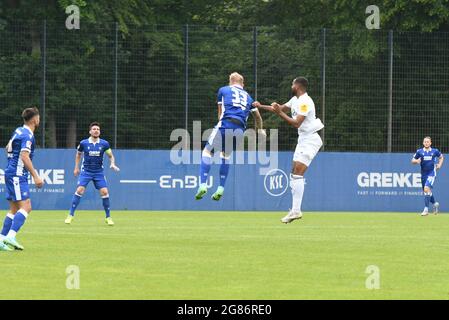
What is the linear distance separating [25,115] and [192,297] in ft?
18.6

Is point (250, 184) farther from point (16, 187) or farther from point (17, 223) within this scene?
point (16, 187)

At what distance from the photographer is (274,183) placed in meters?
35.0

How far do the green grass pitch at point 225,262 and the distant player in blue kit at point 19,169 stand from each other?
391 millimetres

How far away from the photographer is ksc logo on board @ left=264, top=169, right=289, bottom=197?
34.9 meters

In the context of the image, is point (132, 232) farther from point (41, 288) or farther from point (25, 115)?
point (41, 288)

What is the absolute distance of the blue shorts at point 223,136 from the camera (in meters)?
18.8

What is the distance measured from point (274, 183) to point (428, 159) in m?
5.35

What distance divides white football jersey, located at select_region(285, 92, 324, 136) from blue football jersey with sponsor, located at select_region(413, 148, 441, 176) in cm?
1353

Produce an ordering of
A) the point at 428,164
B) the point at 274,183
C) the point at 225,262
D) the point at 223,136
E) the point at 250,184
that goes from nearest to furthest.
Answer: the point at 225,262 < the point at 223,136 < the point at 428,164 < the point at 250,184 < the point at 274,183

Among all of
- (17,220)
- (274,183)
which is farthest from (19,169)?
(274,183)

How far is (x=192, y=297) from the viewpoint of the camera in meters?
10.3

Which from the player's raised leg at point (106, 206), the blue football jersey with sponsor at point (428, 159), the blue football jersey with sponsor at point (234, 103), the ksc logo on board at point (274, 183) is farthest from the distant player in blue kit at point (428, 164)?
the blue football jersey with sponsor at point (234, 103)

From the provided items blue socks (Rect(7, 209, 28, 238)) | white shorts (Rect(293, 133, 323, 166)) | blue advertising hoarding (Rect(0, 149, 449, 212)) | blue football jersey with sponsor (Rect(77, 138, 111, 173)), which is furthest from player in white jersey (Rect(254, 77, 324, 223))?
blue advertising hoarding (Rect(0, 149, 449, 212))
